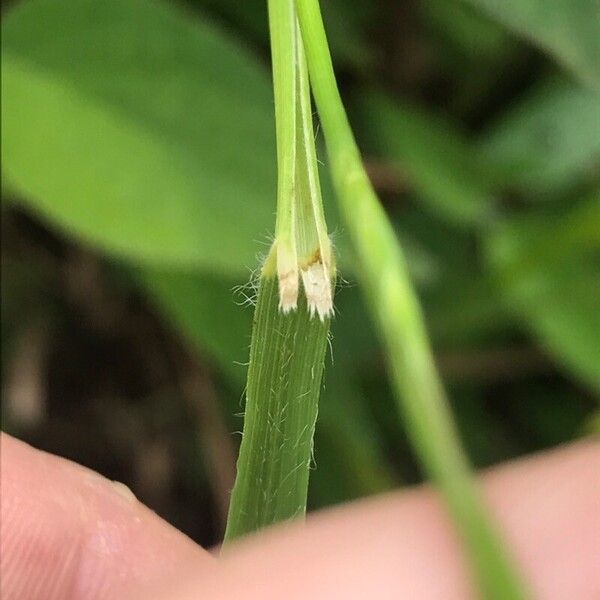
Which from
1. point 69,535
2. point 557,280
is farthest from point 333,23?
point 69,535

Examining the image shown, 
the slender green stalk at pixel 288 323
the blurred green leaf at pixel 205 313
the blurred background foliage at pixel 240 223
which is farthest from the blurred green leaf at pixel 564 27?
the blurred green leaf at pixel 205 313

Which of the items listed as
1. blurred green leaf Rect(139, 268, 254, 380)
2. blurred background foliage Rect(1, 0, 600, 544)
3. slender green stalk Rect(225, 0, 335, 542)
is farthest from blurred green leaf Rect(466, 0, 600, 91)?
blurred green leaf Rect(139, 268, 254, 380)

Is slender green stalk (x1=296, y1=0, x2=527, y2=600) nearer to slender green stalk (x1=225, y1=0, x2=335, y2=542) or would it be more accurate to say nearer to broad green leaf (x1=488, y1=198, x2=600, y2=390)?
slender green stalk (x1=225, y1=0, x2=335, y2=542)

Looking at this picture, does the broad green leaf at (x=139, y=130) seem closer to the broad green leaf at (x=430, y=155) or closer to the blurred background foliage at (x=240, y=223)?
the blurred background foliage at (x=240, y=223)

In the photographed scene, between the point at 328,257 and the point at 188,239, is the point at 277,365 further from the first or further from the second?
the point at 188,239

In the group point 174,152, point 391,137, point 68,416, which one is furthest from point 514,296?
point 68,416

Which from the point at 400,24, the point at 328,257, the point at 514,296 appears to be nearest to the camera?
the point at 328,257
